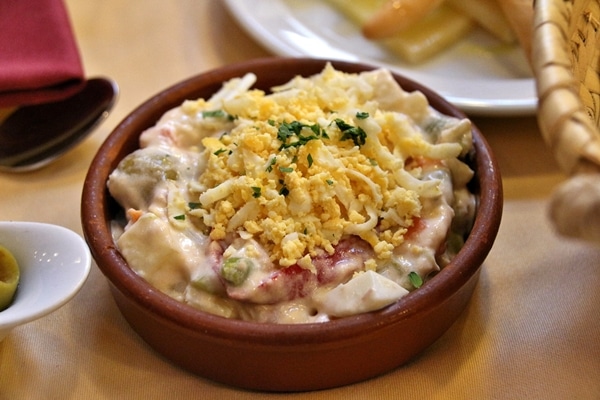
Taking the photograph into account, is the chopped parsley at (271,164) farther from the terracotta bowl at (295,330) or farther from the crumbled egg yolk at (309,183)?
the terracotta bowl at (295,330)

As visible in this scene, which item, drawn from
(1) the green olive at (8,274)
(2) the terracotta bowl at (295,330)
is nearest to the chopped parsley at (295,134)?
(2) the terracotta bowl at (295,330)

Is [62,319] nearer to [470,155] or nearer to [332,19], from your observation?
[470,155]

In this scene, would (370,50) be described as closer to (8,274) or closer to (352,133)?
(352,133)

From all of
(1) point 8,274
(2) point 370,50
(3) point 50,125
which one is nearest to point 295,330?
(1) point 8,274

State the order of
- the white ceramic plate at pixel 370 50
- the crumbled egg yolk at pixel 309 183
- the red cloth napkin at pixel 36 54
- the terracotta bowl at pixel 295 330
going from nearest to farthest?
1. the terracotta bowl at pixel 295 330
2. the crumbled egg yolk at pixel 309 183
3. the red cloth napkin at pixel 36 54
4. the white ceramic plate at pixel 370 50

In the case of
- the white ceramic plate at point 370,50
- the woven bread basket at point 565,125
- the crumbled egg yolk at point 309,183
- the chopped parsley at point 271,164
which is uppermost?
the woven bread basket at point 565,125

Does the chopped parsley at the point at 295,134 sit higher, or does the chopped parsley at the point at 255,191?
the chopped parsley at the point at 295,134

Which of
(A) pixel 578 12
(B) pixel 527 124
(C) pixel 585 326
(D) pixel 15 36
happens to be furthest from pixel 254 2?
(C) pixel 585 326
